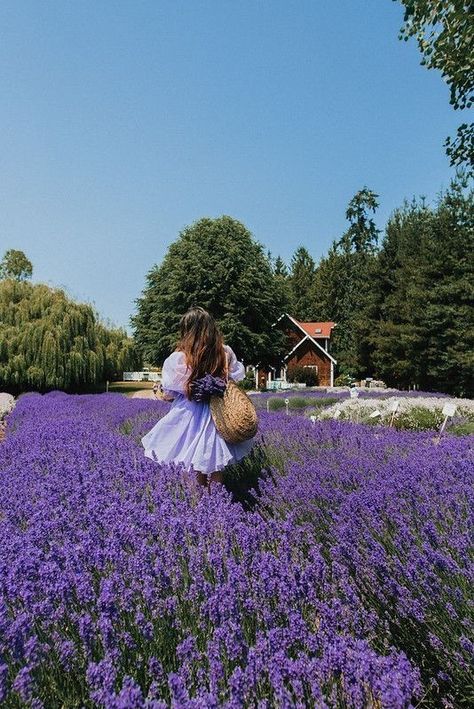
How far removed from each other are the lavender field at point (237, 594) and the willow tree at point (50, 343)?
21.0m

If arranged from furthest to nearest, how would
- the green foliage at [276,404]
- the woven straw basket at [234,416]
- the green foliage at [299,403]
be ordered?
the green foliage at [276,404] → the green foliage at [299,403] → the woven straw basket at [234,416]

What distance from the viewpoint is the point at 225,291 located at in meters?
29.0

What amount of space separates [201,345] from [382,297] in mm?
30190

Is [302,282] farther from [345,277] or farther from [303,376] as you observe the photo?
[303,376]

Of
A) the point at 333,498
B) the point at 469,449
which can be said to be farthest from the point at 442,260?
the point at 333,498

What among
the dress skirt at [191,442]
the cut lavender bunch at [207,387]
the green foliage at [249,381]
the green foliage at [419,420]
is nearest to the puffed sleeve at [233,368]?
the cut lavender bunch at [207,387]

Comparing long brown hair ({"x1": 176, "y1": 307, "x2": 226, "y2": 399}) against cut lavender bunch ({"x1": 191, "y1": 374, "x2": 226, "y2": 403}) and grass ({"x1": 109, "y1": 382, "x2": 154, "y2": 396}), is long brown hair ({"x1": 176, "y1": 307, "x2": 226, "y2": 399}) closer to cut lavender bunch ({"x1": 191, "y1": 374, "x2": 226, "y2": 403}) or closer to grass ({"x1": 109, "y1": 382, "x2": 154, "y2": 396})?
cut lavender bunch ({"x1": 191, "y1": 374, "x2": 226, "y2": 403})

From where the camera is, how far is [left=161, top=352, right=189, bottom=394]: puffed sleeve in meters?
4.05

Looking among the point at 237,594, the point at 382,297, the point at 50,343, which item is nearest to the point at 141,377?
the point at 382,297

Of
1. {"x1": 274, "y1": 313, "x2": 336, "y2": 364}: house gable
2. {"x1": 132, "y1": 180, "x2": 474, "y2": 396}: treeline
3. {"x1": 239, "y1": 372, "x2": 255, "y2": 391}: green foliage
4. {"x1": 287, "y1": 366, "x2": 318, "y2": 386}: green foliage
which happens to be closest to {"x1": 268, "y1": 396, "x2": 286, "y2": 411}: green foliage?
{"x1": 132, "y1": 180, "x2": 474, "y2": 396}: treeline

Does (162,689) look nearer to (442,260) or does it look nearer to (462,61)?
(462,61)

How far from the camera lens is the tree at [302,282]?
5756 centimetres

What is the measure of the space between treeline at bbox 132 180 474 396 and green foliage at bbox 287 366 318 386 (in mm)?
3447

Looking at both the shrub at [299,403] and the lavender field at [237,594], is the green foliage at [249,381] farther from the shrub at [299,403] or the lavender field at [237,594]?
the lavender field at [237,594]
